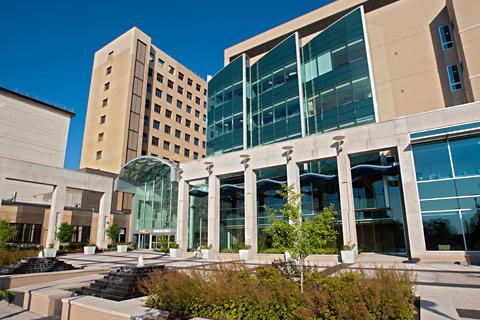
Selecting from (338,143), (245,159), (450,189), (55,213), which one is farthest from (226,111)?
(450,189)

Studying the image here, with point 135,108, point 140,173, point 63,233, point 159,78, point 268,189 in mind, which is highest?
point 159,78

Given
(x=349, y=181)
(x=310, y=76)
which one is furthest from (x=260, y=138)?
(x=349, y=181)

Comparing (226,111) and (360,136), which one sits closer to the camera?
(360,136)

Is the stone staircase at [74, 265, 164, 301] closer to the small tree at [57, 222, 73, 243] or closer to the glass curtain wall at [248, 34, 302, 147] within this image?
the small tree at [57, 222, 73, 243]

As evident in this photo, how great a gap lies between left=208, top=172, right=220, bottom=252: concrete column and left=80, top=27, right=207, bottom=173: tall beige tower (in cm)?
2422

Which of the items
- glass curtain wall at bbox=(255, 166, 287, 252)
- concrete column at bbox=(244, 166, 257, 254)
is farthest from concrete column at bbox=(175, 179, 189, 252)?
concrete column at bbox=(244, 166, 257, 254)

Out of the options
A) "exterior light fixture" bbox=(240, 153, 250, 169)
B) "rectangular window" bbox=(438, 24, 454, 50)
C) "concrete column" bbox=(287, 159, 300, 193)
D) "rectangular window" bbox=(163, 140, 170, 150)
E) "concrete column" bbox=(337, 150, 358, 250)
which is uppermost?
"rectangular window" bbox=(438, 24, 454, 50)

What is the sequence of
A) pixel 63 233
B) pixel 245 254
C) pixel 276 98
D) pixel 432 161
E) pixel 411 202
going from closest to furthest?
pixel 411 202
pixel 432 161
pixel 245 254
pixel 63 233
pixel 276 98

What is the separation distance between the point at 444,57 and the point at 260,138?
20247 mm

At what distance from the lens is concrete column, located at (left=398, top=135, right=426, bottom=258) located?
62.9 feet

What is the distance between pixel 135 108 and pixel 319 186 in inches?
1481

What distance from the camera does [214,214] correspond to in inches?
1144

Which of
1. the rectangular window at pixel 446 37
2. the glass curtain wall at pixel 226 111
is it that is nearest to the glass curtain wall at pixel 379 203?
the rectangular window at pixel 446 37

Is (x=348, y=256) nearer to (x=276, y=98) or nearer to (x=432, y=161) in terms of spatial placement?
(x=432, y=161)
